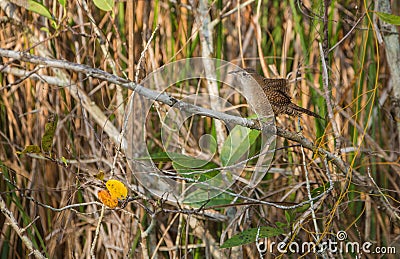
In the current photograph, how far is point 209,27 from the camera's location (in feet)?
5.53

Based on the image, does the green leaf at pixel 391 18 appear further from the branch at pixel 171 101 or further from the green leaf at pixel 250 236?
the green leaf at pixel 250 236

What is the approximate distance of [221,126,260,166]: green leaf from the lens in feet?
4.61

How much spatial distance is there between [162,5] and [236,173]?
667 mm

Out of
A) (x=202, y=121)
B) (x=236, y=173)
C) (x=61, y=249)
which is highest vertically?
(x=202, y=121)

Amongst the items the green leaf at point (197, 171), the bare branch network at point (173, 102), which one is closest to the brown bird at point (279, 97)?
the bare branch network at point (173, 102)

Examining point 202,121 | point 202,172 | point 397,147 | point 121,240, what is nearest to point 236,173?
point 202,172

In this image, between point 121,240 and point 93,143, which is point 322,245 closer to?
point 121,240

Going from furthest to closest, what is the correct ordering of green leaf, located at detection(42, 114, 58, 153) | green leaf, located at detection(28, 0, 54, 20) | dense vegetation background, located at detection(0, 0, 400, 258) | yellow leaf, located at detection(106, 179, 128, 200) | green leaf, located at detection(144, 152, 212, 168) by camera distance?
dense vegetation background, located at detection(0, 0, 400, 258) → green leaf, located at detection(28, 0, 54, 20) → green leaf, located at detection(144, 152, 212, 168) → green leaf, located at detection(42, 114, 58, 153) → yellow leaf, located at detection(106, 179, 128, 200)
